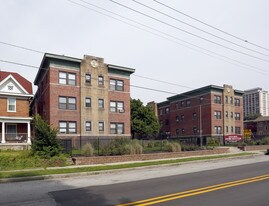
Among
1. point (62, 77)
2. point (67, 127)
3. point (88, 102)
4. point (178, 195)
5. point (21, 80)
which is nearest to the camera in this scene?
point (178, 195)

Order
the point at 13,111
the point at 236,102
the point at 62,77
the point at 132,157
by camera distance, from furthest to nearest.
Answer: the point at 236,102, the point at 62,77, the point at 13,111, the point at 132,157

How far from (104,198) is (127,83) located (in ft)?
110

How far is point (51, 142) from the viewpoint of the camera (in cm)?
2200

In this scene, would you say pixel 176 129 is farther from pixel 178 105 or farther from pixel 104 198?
pixel 104 198

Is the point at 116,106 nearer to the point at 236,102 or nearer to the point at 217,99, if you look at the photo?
the point at 217,99

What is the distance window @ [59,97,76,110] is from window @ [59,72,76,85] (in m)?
1.90

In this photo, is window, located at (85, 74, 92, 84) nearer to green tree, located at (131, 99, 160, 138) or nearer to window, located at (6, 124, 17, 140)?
window, located at (6, 124, 17, 140)

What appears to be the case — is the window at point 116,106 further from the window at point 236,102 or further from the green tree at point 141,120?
the window at point 236,102

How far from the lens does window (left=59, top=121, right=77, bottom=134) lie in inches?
1464

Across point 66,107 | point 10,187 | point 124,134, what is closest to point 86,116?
point 66,107

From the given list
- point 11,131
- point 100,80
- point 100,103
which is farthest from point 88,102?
point 11,131

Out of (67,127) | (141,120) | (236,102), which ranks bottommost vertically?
(67,127)

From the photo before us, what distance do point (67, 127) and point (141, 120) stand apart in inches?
706

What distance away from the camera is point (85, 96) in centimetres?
3906
